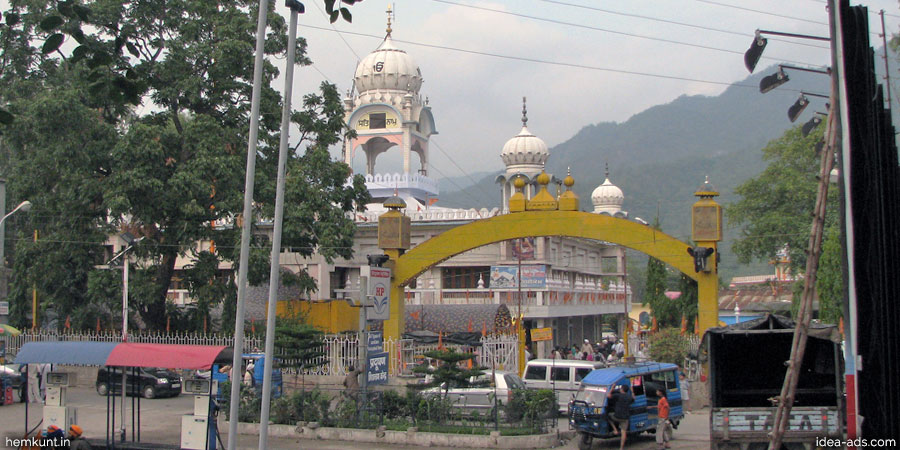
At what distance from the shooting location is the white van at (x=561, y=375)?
69.2 ft

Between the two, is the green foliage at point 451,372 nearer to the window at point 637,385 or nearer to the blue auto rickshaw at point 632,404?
the blue auto rickshaw at point 632,404

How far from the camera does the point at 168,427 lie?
18969 millimetres

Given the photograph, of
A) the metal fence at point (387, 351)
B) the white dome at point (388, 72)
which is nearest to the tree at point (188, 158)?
the metal fence at point (387, 351)

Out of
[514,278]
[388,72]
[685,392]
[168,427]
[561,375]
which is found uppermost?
[388,72]

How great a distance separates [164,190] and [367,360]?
34.4ft

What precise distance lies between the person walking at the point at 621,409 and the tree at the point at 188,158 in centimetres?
1167

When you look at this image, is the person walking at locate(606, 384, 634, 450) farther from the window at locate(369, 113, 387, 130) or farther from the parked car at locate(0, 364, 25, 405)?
the window at locate(369, 113, 387, 130)

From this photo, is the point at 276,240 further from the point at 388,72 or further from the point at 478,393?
the point at 388,72

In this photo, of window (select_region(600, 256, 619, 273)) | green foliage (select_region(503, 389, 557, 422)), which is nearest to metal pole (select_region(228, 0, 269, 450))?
green foliage (select_region(503, 389, 557, 422))

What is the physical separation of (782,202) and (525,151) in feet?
41.1

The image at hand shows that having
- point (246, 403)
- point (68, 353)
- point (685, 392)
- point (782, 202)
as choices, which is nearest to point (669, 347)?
point (685, 392)

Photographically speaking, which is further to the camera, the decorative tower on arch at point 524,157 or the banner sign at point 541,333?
the decorative tower on arch at point 524,157

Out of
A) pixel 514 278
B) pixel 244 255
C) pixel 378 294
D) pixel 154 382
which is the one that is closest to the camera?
pixel 244 255

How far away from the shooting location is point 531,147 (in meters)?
44.0
